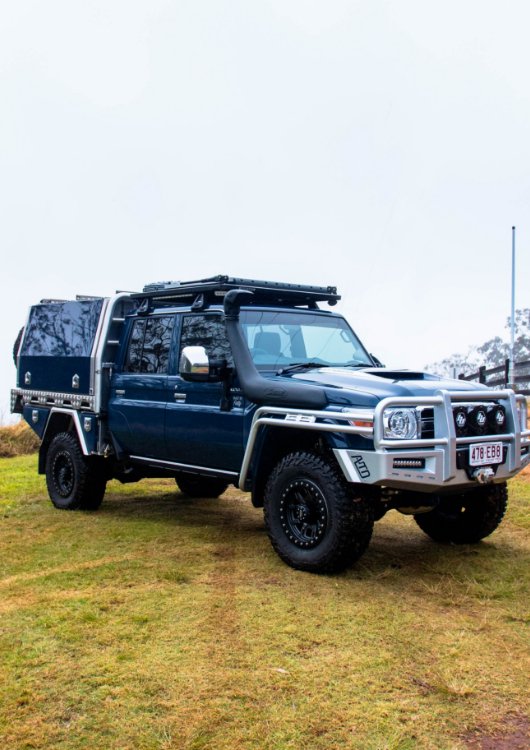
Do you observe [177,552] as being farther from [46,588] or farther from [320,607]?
[320,607]

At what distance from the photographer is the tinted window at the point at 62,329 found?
328 inches

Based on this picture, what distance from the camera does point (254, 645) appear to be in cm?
440

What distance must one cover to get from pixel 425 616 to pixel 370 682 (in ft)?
3.58

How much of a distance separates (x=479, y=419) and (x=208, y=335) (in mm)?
Result: 2501

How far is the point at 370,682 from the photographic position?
12.9 feet

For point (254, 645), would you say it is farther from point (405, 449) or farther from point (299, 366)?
point (299, 366)

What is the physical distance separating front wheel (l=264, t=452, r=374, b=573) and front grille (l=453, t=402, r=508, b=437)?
922 millimetres

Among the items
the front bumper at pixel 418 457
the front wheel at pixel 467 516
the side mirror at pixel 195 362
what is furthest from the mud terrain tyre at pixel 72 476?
the front bumper at pixel 418 457

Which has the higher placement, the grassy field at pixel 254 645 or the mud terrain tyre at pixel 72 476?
the mud terrain tyre at pixel 72 476

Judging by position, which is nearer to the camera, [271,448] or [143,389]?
[271,448]

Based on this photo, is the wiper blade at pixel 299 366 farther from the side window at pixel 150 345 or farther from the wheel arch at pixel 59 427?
the wheel arch at pixel 59 427

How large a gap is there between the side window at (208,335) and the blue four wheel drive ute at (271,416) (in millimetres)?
18

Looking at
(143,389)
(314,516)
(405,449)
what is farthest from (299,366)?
(143,389)

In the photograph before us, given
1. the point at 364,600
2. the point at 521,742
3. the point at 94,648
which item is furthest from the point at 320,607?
the point at 521,742
